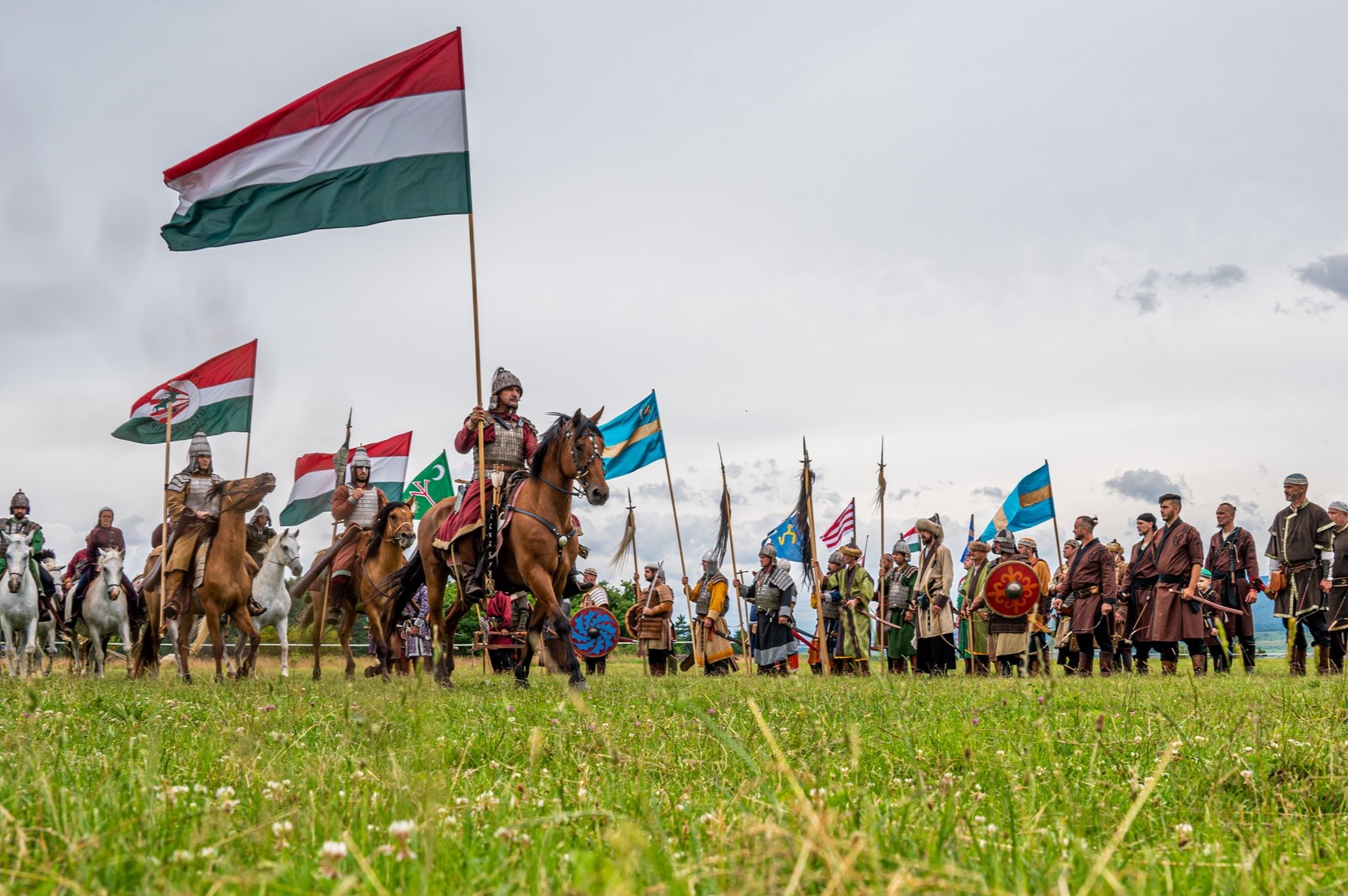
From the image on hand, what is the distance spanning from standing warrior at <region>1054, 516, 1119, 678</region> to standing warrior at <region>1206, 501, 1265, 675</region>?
201 centimetres

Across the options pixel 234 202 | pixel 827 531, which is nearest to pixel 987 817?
pixel 234 202

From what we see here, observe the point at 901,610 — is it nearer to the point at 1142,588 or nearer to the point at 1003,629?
the point at 1003,629

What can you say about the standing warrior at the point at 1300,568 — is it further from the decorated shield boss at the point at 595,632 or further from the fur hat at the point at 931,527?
the decorated shield boss at the point at 595,632

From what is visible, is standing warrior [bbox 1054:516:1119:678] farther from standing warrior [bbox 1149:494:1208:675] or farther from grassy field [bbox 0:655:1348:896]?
grassy field [bbox 0:655:1348:896]

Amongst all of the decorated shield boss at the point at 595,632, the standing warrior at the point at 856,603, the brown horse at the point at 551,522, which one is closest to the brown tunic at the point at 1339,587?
the standing warrior at the point at 856,603

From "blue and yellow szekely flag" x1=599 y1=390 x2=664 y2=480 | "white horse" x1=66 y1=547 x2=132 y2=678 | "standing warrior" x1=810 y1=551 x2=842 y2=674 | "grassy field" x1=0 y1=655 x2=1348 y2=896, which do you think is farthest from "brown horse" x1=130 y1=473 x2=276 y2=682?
"standing warrior" x1=810 y1=551 x2=842 y2=674

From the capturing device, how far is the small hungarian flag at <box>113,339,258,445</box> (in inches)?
621

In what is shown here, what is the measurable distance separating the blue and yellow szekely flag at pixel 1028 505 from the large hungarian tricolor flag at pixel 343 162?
1340cm

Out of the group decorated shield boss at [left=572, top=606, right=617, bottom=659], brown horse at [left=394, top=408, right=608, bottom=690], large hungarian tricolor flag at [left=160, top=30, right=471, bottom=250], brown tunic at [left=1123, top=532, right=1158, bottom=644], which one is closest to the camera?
large hungarian tricolor flag at [left=160, top=30, right=471, bottom=250]

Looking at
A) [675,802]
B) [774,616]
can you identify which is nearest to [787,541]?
[774,616]

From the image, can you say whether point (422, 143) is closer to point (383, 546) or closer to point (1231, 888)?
point (383, 546)

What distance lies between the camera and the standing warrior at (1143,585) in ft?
50.2

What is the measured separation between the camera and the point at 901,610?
747 inches

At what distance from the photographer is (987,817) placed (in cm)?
308
